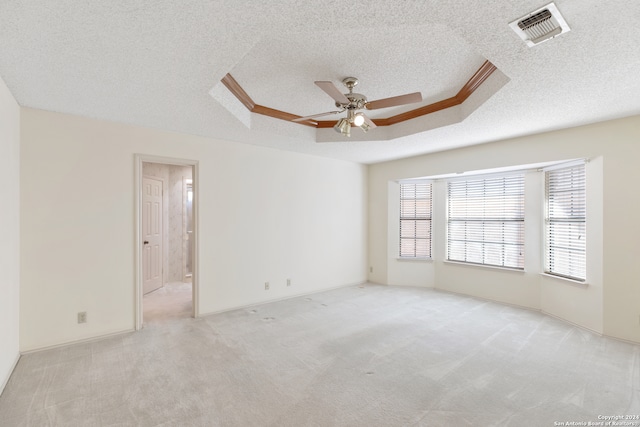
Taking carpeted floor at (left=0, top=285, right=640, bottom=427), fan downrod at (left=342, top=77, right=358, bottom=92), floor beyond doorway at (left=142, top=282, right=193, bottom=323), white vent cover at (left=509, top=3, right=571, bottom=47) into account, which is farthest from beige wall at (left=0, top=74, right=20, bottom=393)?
white vent cover at (left=509, top=3, right=571, bottom=47)

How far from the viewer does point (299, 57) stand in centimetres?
243

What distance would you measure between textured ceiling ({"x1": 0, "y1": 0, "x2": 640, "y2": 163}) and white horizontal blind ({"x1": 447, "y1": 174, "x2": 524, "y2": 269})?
1406mm

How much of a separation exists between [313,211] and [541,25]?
398cm

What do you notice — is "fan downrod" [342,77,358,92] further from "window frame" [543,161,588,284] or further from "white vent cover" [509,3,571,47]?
"window frame" [543,161,588,284]

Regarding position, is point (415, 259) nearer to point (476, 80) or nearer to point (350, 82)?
point (476, 80)

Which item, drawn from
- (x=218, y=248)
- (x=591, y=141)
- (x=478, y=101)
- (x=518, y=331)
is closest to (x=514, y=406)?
(x=518, y=331)

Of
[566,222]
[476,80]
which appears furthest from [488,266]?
[476,80]

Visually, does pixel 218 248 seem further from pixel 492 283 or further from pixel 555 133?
pixel 555 133

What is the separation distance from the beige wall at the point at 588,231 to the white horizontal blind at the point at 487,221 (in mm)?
161

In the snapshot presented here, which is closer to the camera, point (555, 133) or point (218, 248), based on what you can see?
point (555, 133)

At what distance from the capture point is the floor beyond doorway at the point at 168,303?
4043mm

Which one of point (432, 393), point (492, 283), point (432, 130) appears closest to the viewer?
point (432, 393)

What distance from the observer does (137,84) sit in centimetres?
246

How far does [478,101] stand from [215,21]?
250cm
